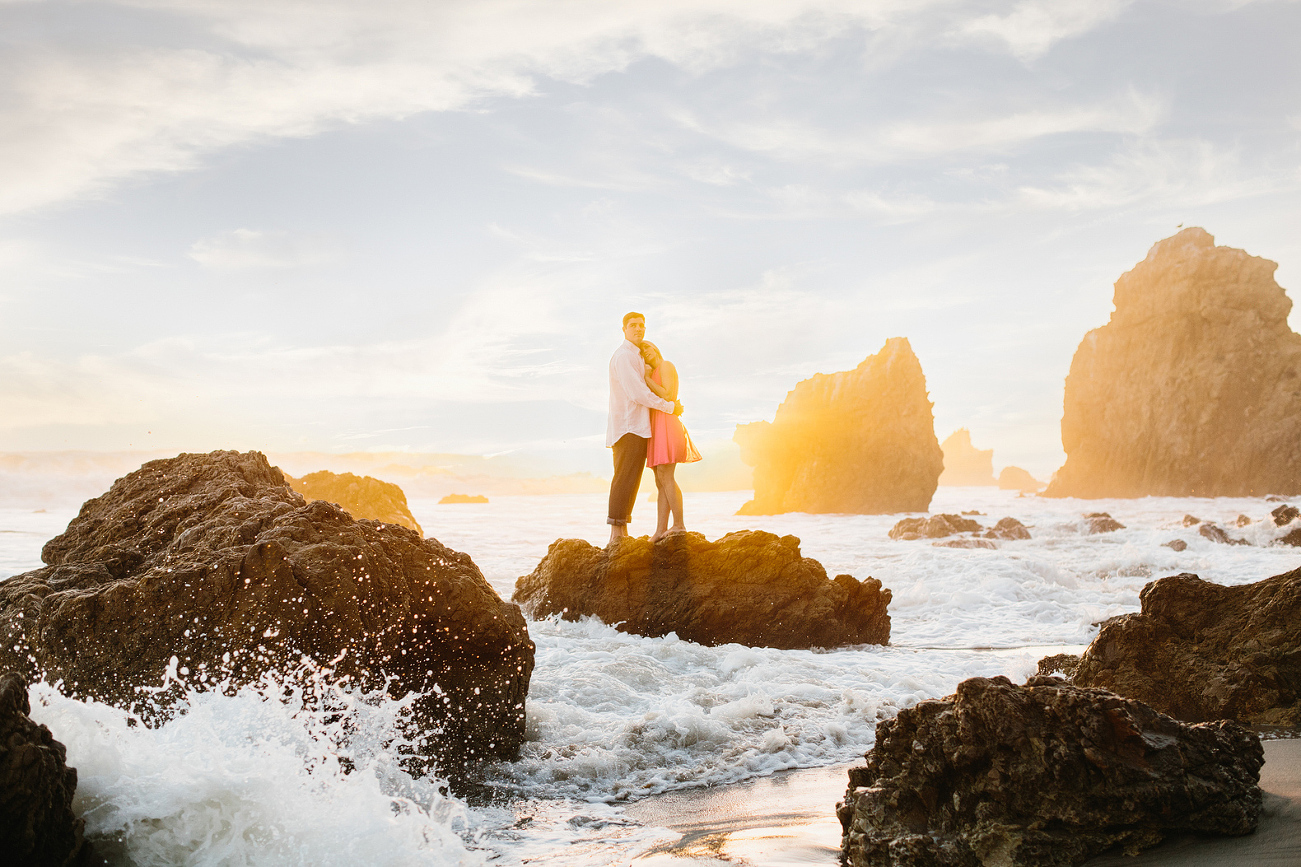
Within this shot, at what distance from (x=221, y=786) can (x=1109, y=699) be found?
287 cm

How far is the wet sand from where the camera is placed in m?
2.41

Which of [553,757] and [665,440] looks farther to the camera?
[665,440]

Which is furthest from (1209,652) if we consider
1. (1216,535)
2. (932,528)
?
(1216,535)

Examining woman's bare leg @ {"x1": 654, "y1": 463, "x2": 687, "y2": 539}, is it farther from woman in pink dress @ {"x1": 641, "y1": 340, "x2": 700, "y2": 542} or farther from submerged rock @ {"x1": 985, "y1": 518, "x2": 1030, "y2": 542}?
submerged rock @ {"x1": 985, "y1": 518, "x2": 1030, "y2": 542}

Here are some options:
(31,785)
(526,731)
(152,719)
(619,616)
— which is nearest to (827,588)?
(619,616)

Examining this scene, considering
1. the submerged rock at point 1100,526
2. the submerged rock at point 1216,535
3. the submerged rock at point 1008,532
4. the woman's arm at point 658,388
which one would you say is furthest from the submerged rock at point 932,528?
the woman's arm at point 658,388

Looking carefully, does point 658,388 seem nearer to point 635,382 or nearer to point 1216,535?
point 635,382

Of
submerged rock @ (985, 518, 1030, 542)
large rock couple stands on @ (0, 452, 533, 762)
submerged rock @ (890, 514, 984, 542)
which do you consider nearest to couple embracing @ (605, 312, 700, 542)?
large rock couple stands on @ (0, 452, 533, 762)

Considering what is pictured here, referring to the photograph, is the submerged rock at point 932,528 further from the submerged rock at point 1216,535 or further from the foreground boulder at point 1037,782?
the foreground boulder at point 1037,782

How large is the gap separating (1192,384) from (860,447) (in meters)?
18.7

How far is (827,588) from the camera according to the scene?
7055mm

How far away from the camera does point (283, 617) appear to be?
12.0 ft

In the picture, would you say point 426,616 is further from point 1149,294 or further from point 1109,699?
point 1149,294

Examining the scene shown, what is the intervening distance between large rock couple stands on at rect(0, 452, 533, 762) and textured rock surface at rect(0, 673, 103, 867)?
1.12m
